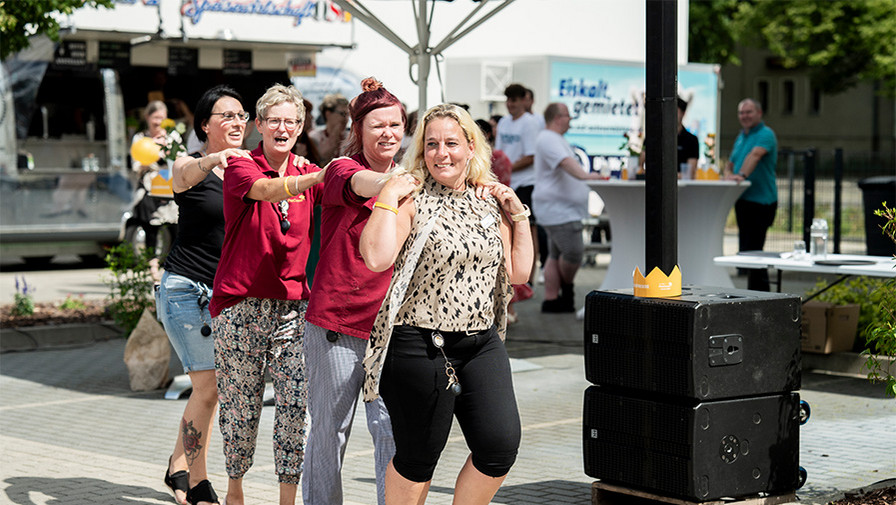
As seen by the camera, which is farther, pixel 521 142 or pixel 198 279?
pixel 521 142

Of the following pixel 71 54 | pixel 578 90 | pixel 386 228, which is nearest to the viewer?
pixel 386 228

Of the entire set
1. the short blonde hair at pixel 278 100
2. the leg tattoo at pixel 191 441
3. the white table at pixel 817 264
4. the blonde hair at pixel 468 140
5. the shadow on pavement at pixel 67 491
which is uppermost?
the short blonde hair at pixel 278 100

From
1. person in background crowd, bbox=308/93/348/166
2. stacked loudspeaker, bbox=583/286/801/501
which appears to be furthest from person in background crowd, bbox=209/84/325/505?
person in background crowd, bbox=308/93/348/166

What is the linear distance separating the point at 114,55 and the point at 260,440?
11430 millimetres

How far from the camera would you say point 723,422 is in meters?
5.03

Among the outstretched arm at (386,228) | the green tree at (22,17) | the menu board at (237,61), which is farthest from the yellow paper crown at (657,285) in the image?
the menu board at (237,61)

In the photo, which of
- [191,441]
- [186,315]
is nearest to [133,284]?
[186,315]

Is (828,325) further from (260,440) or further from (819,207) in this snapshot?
(819,207)

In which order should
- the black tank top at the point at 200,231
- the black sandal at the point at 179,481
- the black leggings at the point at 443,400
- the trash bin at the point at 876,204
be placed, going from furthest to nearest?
1. the trash bin at the point at 876,204
2. the black sandal at the point at 179,481
3. the black tank top at the point at 200,231
4. the black leggings at the point at 443,400

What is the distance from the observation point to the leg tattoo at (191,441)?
5699 mm

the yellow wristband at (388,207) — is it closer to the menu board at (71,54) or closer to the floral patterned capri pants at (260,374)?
the floral patterned capri pants at (260,374)

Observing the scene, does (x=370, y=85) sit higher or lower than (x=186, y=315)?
higher

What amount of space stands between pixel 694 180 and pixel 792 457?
21.0ft

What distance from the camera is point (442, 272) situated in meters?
4.43
